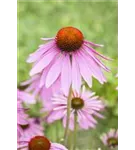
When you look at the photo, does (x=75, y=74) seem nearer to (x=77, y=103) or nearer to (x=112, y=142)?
(x=77, y=103)

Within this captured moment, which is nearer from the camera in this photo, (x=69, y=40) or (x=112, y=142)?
(x=69, y=40)

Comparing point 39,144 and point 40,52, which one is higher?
point 40,52

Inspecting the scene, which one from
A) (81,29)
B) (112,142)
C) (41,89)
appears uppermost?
(81,29)

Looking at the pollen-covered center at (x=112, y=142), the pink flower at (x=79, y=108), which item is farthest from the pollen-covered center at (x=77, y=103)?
the pollen-covered center at (x=112, y=142)

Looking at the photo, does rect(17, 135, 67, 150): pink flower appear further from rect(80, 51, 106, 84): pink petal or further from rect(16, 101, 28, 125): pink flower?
rect(80, 51, 106, 84): pink petal

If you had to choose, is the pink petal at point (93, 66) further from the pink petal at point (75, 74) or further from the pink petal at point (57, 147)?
the pink petal at point (57, 147)

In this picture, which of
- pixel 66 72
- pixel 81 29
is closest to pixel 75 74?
pixel 66 72
